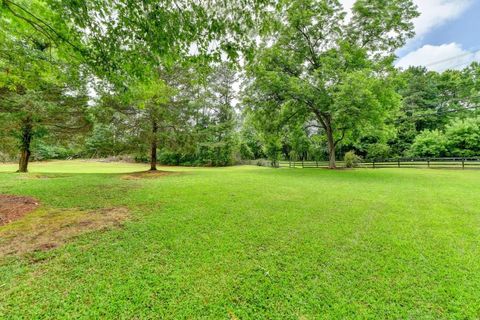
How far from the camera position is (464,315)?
2.01 m

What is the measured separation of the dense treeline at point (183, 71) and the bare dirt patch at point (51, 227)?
2672mm

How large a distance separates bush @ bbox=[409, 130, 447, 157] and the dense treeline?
0.32ft

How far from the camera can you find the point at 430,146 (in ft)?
69.2

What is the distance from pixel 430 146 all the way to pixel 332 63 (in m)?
16.0

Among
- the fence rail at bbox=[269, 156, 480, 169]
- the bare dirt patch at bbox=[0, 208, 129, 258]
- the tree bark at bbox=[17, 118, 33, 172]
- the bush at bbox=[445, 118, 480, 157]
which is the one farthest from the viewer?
the bush at bbox=[445, 118, 480, 157]

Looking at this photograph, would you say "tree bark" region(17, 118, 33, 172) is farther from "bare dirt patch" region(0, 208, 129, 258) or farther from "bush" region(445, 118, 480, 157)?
"bush" region(445, 118, 480, 157)

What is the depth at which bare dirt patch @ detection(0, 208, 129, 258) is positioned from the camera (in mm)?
3023

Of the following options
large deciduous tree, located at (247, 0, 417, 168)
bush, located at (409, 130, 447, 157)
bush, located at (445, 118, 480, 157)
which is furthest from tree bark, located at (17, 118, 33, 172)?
bush, located at (445, 118, 480, 157)

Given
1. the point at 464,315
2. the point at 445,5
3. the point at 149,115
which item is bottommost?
the point at 464,315

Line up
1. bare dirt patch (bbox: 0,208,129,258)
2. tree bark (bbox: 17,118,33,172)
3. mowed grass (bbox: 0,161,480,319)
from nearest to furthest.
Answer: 1. mowed grass (bbox: 0,161,480,319)
2. bare dirt patch (bbox: 0,208,129,258)
3. tree bark (bbox: 17,118,33,172)

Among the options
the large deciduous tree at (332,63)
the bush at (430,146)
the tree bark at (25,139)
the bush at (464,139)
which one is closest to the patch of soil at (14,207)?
the tree bark at (25,139)

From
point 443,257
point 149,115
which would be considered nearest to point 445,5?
point 443,257

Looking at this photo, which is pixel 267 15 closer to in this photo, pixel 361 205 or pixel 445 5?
pixel 361 205

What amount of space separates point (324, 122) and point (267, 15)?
46.6 ft
